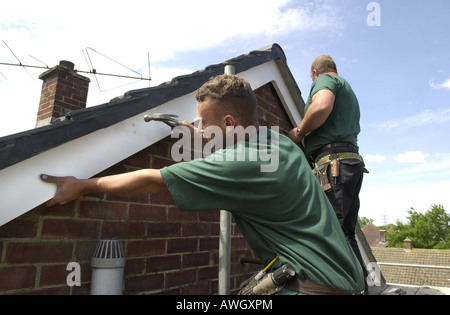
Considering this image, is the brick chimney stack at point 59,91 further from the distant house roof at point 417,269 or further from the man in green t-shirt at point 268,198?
the distant house roof at point 417,269

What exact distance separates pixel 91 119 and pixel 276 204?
3.47ft

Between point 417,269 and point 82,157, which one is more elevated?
point 82,157

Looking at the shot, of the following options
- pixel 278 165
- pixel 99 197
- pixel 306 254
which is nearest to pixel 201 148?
pixel 99 197

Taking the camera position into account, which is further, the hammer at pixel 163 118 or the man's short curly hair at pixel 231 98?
the hammer at pixel 163 118

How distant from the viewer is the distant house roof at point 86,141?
1382 millimetres

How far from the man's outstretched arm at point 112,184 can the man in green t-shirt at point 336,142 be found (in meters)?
1.44

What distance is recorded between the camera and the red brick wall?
1562 mm

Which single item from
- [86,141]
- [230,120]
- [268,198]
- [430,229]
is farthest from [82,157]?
[430,229]

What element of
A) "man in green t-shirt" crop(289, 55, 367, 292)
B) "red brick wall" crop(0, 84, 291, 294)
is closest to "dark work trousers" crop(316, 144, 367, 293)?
"man in green t-shirt" crop(289, 55, 367, 292)

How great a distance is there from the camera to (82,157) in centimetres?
167

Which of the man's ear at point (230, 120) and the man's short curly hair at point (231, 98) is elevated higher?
the man's short curly hair at point (231, 98)

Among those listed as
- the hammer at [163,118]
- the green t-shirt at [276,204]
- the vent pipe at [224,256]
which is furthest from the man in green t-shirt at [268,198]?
the vent pipe at [224,256]

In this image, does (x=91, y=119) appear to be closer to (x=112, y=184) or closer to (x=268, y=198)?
(x=112, y=184)

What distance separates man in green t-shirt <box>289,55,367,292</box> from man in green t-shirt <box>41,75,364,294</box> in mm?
836
